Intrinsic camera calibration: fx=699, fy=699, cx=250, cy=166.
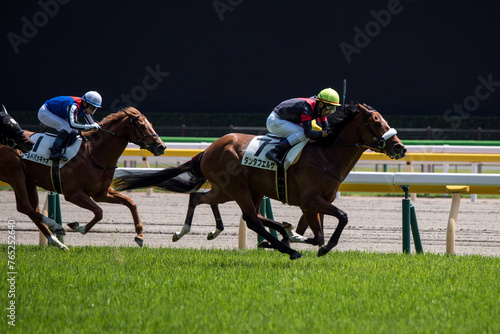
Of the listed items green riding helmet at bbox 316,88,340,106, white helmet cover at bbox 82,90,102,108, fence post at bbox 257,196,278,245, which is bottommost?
fence post at bbox 257,196,278,245

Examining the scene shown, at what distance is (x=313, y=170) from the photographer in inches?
263

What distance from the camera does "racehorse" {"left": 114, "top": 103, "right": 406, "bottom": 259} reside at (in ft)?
21.5

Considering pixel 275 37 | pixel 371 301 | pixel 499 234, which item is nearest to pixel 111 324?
pixel 371 301

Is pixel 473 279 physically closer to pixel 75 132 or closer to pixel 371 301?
pixel 371 301

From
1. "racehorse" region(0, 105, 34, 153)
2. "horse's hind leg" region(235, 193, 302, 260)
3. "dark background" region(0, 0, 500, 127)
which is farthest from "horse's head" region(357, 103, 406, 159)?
"dark background" region(0, 0, 500, 127)

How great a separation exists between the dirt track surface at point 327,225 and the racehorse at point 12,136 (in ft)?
4.75

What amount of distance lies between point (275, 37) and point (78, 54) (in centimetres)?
785

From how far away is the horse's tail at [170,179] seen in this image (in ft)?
25.5

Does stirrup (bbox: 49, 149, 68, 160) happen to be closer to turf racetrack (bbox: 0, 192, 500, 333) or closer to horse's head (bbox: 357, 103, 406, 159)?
turf racetrack (bbox: 0, 192, 500, 333)

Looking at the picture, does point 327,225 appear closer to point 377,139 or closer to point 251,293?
point 377,139

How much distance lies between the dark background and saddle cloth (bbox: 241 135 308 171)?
62.6 ft

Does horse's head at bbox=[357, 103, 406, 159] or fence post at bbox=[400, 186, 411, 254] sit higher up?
horse's head at bbox=[357, 103, 406, 159]

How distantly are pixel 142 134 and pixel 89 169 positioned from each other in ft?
2.27

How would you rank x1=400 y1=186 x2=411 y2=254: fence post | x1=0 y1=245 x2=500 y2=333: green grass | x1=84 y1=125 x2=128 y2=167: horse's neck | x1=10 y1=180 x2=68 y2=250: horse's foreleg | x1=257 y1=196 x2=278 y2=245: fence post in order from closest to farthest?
x1=0 y1=245 x2=500 y2=333: green grass < x1=400 y1=186 x2=411 y2=254: fence post < x1=10 y1=180 x2=68 y2=250: horse's foreleg < x1=84 y1=125 x2=128 y2=167: horse's neck < x1=257 y1=196 x2=278 y2=245: fence post
